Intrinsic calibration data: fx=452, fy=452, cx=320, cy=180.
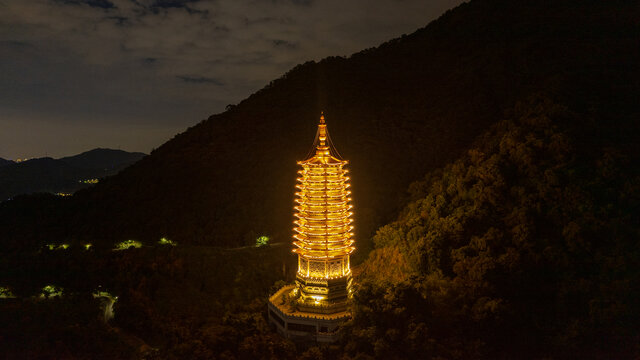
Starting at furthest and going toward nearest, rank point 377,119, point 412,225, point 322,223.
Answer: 1. point 377,119
2. point 412,225
3. point 322,223

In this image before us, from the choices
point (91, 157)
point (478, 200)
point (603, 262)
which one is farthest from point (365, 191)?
point (91, 157)

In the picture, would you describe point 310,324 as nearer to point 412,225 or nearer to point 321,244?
point 321,244

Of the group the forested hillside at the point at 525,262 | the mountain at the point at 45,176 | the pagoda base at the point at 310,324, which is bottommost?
the pagoda base at the point at 310,324

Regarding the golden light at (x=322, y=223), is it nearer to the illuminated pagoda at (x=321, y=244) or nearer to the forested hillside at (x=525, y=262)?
the illuminated pagoda at (x=321, y=244)

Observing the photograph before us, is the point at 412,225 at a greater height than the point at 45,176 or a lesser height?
lesser

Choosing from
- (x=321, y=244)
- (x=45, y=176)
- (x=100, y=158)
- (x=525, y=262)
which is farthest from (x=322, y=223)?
(x=100, y=158)

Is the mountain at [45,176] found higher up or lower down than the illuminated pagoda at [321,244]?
higher up

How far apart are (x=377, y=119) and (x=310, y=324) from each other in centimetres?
1362

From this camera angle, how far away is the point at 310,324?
→ 923 cm

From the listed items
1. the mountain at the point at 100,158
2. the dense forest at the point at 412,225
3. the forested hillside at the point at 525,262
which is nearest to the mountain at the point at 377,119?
the dense forest at the point at 412,225

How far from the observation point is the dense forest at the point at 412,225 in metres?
8.55

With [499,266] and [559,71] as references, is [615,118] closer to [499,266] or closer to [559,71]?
[559,71]

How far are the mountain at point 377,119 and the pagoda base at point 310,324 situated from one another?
4.54m

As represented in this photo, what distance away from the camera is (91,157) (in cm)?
3972
